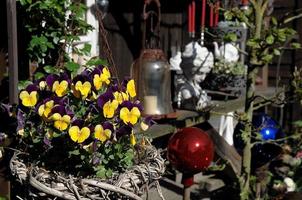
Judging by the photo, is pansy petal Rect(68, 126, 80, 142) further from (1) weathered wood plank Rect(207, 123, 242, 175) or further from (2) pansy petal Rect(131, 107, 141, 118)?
(1) weathered wood plank Rect(207, 123, 242, 175)

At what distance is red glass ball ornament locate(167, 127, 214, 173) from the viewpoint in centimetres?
215

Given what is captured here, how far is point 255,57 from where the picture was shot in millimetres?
3279

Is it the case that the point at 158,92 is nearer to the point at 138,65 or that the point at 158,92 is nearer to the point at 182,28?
the point at 138,65

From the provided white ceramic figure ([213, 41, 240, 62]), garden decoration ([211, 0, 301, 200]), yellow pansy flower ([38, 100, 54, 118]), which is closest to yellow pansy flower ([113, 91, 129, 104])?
yellow pansy flower ([38, 100, 54, 118])

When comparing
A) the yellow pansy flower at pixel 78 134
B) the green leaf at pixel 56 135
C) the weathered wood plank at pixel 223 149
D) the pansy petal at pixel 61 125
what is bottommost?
the weathered wood plank at pixel 223 149

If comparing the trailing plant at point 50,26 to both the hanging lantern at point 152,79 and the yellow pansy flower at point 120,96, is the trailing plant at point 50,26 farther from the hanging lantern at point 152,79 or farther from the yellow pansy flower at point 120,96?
the yellow pansy flower at point 120,96

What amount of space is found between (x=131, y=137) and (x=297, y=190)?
2770mm

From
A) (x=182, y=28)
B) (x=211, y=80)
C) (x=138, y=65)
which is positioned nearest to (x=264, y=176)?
(x=211, y=80)

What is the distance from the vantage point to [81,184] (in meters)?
1.69

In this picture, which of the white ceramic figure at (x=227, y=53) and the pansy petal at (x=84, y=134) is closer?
the pansy petal at (x=84, y=134)

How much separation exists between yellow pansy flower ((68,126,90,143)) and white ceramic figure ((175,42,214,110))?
2192 mm

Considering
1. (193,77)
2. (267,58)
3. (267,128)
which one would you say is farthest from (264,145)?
(267,58)

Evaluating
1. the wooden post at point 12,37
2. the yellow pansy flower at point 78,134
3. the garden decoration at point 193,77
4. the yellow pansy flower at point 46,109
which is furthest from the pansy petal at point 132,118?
the garden decoration at point 193,77

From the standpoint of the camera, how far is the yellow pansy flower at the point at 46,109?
69.2 inches
